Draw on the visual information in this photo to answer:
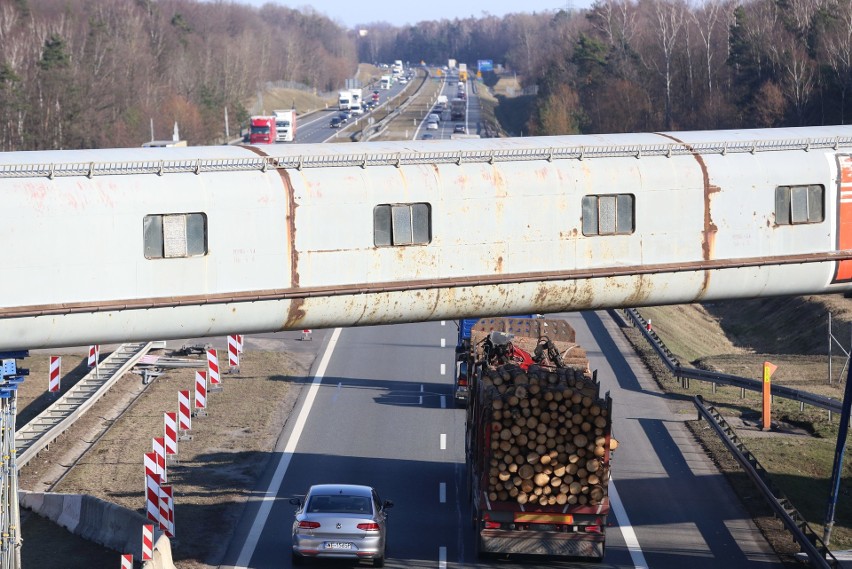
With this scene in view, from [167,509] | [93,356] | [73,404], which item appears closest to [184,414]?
[73,404]

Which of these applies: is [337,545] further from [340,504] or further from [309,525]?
[340,504]

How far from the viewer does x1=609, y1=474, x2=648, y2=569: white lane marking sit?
20266 millimetres

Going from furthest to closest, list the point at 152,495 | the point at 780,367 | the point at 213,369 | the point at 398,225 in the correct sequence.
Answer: the point at 780,367
the point at 213,369
the point at 152,495
the point at 398,225

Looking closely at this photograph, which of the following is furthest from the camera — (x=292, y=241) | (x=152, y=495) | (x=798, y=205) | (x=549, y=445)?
(x=152, y=495)

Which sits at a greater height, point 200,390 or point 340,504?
point 200,390

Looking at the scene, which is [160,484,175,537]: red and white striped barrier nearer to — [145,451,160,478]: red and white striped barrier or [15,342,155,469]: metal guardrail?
[145,451,160,478]: red and white striped barrier

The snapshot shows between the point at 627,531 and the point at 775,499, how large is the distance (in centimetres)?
263

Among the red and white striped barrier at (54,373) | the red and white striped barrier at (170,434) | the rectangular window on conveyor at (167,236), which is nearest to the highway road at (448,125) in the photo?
the red and white striped barrier at (54,373)

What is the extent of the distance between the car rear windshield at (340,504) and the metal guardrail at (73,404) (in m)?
7.23

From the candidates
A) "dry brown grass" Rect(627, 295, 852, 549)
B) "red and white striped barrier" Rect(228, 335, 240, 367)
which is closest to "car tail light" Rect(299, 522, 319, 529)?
"dry brown grass" Rect(627, 295, 852, 549)

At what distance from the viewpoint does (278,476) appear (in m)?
24.9

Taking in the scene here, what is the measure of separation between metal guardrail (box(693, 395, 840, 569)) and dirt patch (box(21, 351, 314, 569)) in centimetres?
937

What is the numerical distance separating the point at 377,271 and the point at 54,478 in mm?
10339

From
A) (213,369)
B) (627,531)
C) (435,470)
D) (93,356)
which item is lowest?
(627,531)
